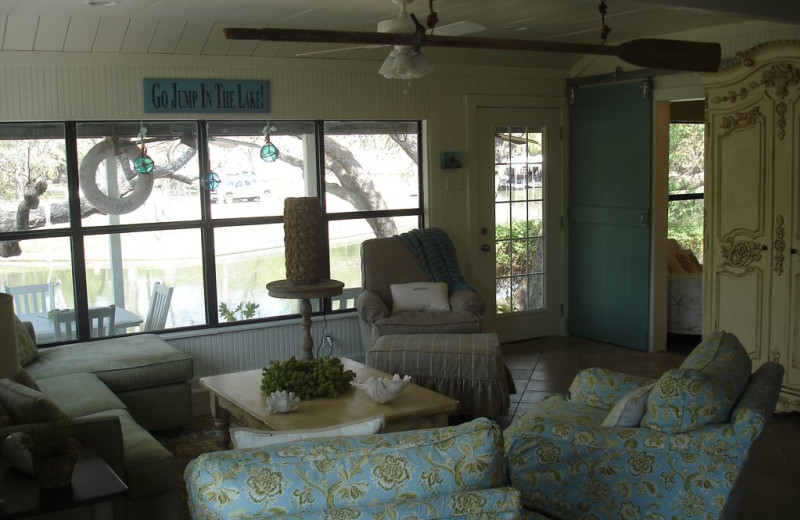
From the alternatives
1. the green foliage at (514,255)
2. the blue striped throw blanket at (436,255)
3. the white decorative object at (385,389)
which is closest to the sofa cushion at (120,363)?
the white decorative object at (385,389)

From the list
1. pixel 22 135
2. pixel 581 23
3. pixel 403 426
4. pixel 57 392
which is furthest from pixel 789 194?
pixel 22 135

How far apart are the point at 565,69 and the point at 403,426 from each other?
14.1 feet

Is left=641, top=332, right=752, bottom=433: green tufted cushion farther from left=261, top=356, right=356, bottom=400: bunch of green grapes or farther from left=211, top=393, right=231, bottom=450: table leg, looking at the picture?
left=211, top=393, right=231, bottom=450: table leg

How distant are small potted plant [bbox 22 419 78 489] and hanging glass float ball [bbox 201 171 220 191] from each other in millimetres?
3250

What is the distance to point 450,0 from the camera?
16.1 feet

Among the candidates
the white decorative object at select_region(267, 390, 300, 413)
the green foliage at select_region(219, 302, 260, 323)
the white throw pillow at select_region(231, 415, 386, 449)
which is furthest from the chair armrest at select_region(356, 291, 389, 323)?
the white throw pillow at select_region(231, 415, 386, 449)

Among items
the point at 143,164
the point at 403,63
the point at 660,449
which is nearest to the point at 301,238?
the point at 143,164

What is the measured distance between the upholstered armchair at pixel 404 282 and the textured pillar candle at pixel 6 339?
3.23m

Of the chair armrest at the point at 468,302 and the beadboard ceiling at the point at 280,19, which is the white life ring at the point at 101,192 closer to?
the beadboard ceiling at the point at 280,19

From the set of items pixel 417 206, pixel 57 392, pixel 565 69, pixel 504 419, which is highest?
pixel 565 69

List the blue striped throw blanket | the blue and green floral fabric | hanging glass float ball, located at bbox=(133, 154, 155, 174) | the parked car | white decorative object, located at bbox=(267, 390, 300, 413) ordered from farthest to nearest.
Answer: the blue striped throw blanket < the parked car < hanging glass float ball, located at bbox=(133, 154, 155, 174) < white decorative object, located at bbox=(267, 390, 300, 413) < the blue and green floral fabric

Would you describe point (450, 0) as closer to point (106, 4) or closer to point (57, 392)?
point (106, 4)

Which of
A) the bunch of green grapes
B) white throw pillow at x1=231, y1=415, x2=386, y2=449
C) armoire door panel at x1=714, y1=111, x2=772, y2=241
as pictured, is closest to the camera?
white throw pillow at x1=231, y1=415, x2=386, y2=449

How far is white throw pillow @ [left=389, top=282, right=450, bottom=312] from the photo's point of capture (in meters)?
6.08
